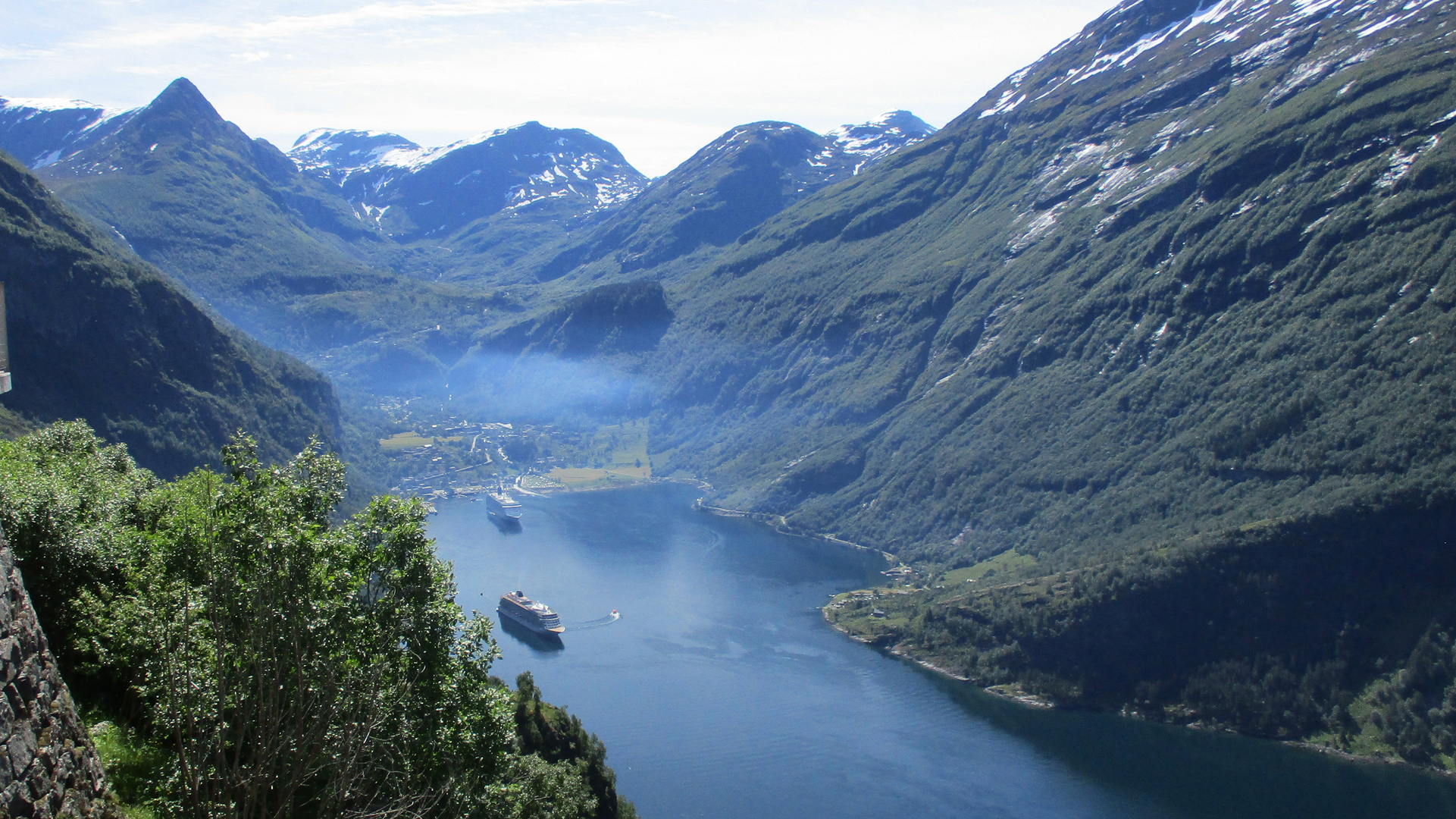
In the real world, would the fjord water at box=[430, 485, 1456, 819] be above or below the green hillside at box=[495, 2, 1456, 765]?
below

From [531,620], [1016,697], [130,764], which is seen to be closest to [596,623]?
[531,620]

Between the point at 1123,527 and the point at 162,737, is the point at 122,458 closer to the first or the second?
the point at 162,737

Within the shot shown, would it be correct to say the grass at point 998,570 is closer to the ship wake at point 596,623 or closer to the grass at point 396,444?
the ship wake at point 596,623

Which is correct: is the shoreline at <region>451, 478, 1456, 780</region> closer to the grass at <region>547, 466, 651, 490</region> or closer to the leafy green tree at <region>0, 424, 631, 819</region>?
the grass at <region>547, 466, 651, 490</region>

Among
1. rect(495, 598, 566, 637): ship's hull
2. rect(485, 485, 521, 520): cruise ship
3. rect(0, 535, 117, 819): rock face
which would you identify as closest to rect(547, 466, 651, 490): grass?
rect(485, 485, 521, 520): cruise ship

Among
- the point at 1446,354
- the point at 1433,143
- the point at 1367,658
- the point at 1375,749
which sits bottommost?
the point at 1375,749

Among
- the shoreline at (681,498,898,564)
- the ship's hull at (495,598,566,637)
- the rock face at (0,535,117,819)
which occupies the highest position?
the rock face at (0,535,117,819)

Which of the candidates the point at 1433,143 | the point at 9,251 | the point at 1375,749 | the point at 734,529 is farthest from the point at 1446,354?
the point at 9,251
